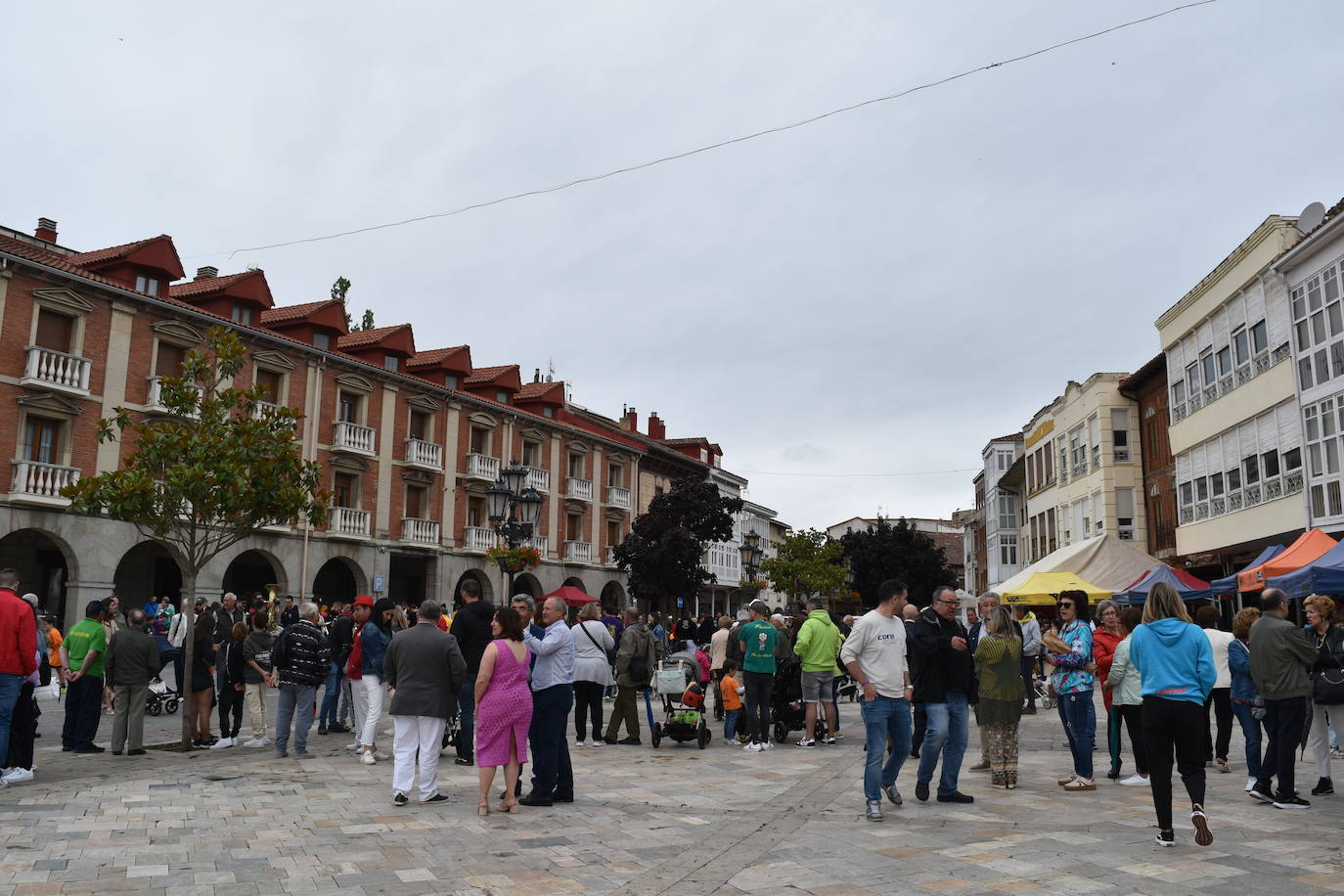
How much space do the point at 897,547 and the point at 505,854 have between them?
196ft

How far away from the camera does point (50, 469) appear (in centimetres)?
2503

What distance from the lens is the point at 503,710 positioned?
802 centimetres

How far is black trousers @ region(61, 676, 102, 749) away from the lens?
11630mm

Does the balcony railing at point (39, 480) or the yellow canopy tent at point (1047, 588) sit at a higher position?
the balcony railing at point (39, 480)

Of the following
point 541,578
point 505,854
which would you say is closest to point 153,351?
point 541,578

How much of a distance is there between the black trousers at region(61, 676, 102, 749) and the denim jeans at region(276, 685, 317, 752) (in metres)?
2.22

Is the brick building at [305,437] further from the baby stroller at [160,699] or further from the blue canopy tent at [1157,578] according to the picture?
the blue canopy tent at [1157,578]

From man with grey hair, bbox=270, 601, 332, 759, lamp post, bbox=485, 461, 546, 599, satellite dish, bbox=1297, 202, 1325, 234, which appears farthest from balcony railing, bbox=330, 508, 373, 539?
satellite dish, bbox=1297, 202, 1325, 234

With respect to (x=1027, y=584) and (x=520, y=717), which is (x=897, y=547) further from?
(x=520, y=717)

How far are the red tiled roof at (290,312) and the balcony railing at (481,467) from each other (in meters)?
8.18

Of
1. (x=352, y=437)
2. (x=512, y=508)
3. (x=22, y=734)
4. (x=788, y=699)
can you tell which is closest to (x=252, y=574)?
(x=352, y=437)

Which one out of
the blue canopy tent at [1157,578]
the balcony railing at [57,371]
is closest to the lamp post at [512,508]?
the blue canopy tent at [1157,578]

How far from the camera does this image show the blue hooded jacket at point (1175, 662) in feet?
22.1

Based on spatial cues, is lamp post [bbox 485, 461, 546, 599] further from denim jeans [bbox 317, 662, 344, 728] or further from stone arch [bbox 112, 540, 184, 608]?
stone arch [bbox 112, 540, 184, 608]
